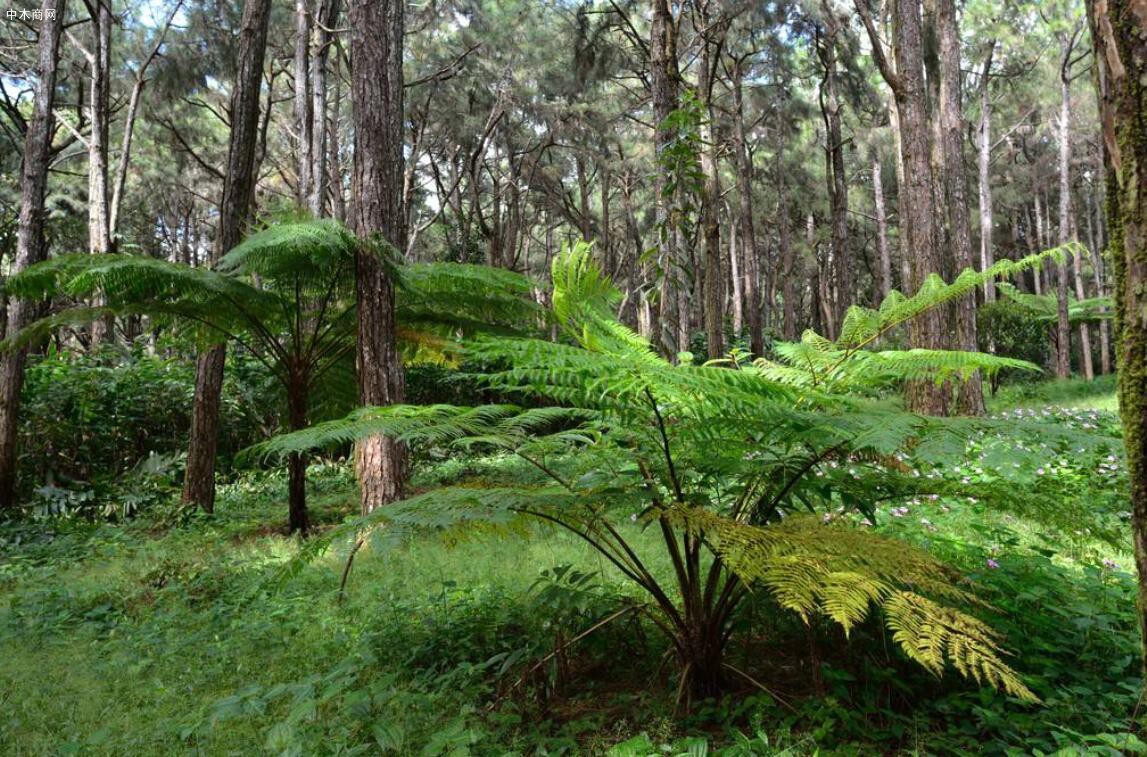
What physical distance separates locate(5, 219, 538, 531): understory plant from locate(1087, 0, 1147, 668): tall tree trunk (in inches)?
151

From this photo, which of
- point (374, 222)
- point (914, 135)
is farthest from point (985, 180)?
point (374, 222)

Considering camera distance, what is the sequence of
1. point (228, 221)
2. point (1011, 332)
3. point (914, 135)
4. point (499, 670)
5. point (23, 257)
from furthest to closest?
point (1011, 332), point (914, 135), point (23, 257), point (228, 221), point (499, 670)

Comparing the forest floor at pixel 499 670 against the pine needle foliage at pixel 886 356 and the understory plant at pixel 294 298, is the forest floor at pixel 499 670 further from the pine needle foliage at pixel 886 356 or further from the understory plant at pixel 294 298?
the understory plant at pixel 294 298

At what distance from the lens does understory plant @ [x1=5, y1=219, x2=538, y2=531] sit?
4.92 metres

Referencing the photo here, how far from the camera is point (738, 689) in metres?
2.54

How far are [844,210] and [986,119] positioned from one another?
7.02 m

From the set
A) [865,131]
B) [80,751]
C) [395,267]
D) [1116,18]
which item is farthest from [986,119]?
[80,751]

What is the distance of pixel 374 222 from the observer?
569cm

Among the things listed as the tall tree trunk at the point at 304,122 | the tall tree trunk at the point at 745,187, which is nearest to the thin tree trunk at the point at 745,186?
the tall tree trunk at the point at 745,187

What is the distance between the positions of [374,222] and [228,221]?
2442 mm

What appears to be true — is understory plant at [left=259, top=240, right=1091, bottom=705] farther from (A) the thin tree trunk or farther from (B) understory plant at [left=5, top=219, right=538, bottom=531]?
(A) the thin tree trunk

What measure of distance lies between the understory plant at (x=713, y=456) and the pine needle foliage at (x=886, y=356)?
0.01 metres

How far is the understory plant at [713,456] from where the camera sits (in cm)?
194

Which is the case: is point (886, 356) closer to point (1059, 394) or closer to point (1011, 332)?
→ point (1059, 394)
